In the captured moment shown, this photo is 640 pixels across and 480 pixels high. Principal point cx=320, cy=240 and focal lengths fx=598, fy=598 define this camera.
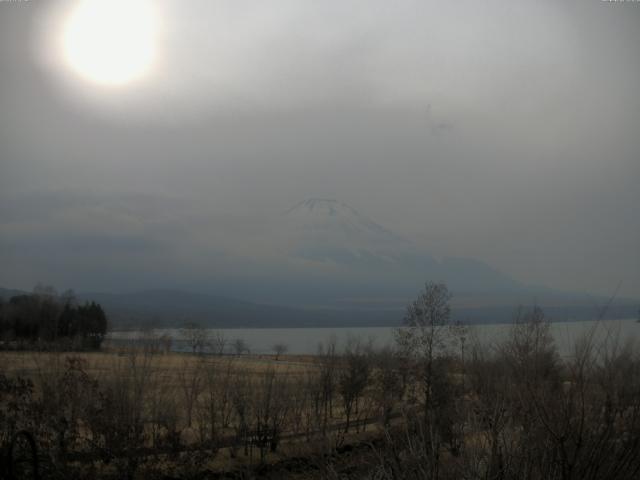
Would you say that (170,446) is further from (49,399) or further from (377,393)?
(377,393)

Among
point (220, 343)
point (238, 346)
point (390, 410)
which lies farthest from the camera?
point (238, 346)

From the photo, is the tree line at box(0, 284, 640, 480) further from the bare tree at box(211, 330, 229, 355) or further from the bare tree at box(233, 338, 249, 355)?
the bare tree at box(233, 338, 249, 355)

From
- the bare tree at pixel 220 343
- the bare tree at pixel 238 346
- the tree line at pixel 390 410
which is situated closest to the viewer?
the tree line at pixel 390 410

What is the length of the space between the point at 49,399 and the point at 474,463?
1408cm

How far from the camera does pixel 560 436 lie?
6723 millimetres

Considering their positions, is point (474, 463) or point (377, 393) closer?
point (474, 463)

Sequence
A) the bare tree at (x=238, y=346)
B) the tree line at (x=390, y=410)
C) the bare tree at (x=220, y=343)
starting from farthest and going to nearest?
the bare tree at (x=238, y=346), the bare tree at (x=220, y=343), the tree line at (x=390, y=410)

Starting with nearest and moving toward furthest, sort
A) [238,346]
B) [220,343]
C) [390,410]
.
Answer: [390,410] → [220,343] → [238,346]

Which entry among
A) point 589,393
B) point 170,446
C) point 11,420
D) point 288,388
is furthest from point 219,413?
point 589,393

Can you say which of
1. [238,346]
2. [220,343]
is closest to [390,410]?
[220,343]

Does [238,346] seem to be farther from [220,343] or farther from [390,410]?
[390,410]

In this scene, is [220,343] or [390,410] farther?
[220,343]

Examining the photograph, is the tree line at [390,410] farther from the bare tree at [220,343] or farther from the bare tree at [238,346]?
the bare tree at [238,346]

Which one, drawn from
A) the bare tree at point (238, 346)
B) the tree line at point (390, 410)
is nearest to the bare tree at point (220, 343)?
the bare tree at point (238, 346)
